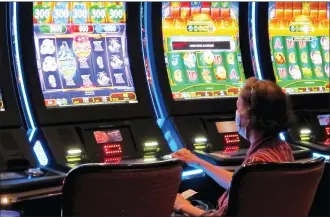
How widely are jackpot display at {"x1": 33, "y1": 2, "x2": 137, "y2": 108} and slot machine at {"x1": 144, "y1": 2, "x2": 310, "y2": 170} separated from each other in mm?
210

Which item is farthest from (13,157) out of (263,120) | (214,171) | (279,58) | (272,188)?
(279,58)

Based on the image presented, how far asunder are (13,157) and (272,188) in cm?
130

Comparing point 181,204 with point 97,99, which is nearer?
point 181,204

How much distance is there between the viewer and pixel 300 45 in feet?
14.1

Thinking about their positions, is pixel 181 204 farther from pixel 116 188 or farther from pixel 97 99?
pixel 97 99

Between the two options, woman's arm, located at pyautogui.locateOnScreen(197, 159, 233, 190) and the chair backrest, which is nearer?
the chair backrest

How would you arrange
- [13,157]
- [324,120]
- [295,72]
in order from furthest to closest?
[295,72] → [324,120] → [13,157]

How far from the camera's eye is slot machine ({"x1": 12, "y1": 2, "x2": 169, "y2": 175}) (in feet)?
10.5

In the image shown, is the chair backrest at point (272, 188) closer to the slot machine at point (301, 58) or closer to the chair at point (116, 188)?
the chair at point (116, 188)

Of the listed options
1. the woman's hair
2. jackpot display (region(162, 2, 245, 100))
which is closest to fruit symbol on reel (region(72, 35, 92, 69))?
jackpot display (region(162, 2, 245, 100))

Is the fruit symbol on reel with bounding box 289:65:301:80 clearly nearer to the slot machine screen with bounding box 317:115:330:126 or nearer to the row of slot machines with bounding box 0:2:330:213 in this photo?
the row of slot machines with bounding box 0:2:330:213

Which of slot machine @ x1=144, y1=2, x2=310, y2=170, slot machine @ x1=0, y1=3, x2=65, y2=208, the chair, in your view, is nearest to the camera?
the chair

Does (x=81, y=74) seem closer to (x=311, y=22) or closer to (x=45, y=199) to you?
(x=45, y=199)

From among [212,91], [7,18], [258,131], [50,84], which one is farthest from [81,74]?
[258,131]
